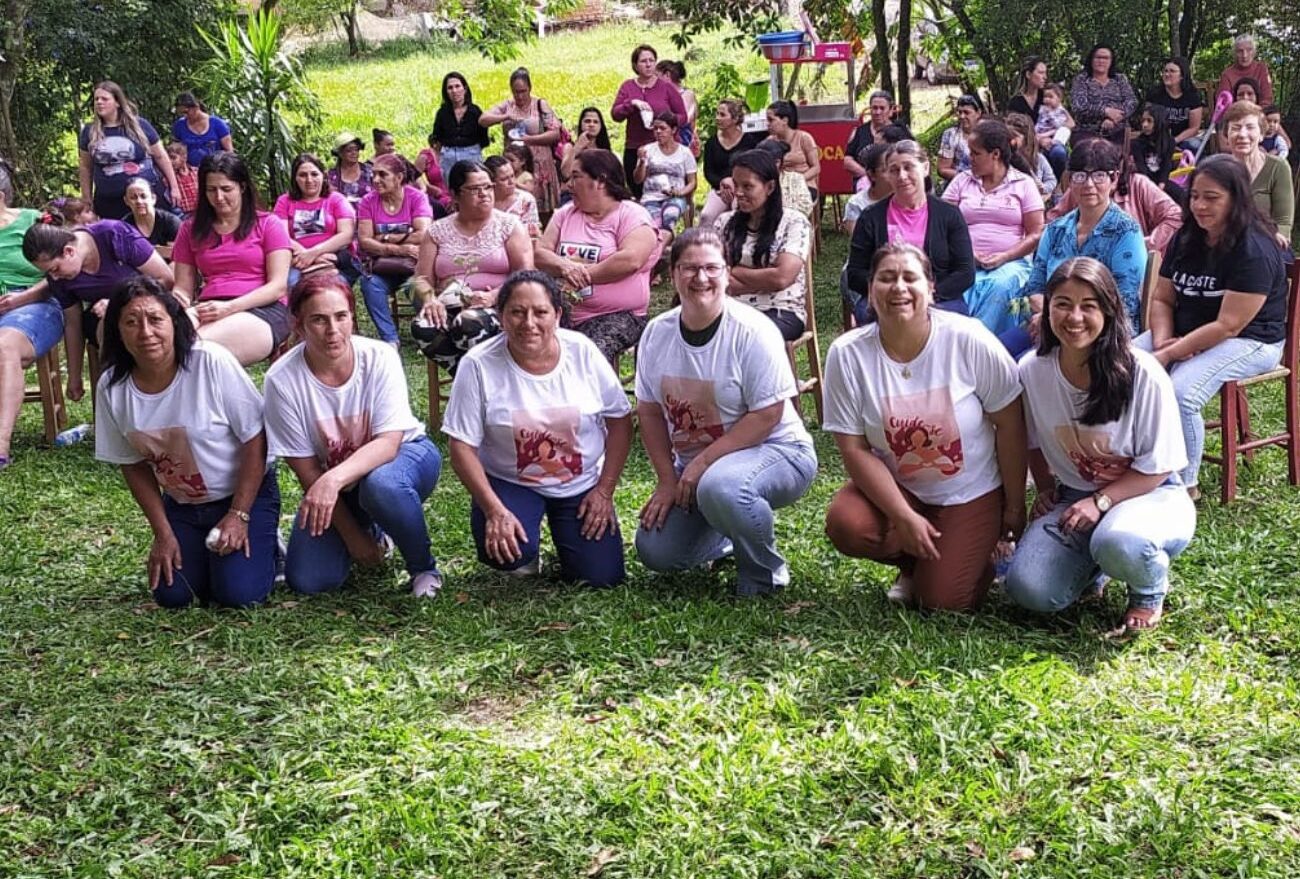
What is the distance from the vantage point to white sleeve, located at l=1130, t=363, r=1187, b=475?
3.82 metres

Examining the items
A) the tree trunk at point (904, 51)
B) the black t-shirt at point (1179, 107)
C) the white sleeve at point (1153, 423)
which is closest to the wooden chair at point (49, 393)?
the white sleeve at point (1153, 423)

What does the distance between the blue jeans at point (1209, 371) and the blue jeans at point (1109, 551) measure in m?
0.99

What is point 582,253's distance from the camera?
6.25m

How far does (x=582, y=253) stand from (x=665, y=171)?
14.1 feet

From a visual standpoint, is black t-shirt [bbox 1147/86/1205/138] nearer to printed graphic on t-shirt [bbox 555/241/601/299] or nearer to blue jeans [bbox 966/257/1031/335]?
blue jeans [bbox 966/257/1031/335]

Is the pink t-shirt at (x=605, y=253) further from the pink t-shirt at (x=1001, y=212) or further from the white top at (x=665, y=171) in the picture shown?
the white top at (x=665, y=171)

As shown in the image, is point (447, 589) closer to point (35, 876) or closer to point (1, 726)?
point (1, 726)

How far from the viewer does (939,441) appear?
13.1 ft

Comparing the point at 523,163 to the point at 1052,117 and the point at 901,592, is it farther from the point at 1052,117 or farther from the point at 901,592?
the point at 901,592

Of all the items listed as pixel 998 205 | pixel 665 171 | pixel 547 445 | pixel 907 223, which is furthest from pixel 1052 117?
pixel 547 445

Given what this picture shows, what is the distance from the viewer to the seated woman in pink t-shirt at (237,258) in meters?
6.11

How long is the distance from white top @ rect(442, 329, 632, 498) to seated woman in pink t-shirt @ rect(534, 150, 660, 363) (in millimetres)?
1566

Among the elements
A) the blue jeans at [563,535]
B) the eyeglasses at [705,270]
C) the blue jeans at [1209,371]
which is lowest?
the blue jeans at [563,535]

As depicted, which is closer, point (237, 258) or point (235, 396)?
point (235, 396)
